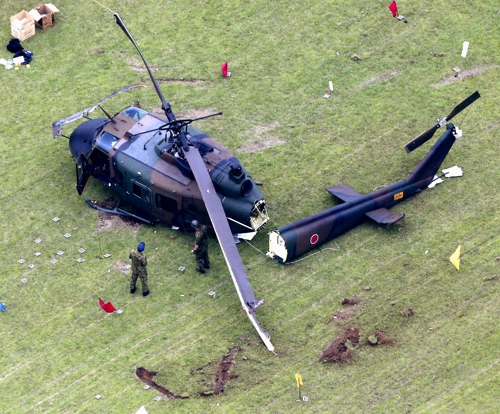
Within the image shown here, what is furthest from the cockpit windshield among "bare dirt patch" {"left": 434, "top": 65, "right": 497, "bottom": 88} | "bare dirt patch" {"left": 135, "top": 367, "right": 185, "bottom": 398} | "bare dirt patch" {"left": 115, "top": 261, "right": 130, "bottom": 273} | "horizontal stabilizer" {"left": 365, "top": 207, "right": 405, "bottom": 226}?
"bare dirt patch" {"left": 434, "top": 65, "right": 497, "bottom": 88}

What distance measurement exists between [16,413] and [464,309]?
11546mm

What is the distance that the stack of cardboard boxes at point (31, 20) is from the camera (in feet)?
111

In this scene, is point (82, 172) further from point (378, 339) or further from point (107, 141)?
point (378, 339)

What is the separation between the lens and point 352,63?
33188mm

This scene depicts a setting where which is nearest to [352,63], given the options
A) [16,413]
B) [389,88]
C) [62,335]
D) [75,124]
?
[389,88]

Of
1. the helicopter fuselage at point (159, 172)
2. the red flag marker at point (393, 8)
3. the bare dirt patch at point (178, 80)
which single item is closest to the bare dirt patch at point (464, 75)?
the red flag marker at point (393, 8)

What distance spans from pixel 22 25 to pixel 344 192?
44.9 ft

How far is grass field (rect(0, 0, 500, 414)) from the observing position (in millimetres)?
23109

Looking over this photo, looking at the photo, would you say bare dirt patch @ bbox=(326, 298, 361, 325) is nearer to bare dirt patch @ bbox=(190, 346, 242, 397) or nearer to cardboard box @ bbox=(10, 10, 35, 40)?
bare dirt patch @ bbox=(190, 346, 242, 397)

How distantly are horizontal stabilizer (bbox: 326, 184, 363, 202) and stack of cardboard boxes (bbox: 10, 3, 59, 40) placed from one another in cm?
1313

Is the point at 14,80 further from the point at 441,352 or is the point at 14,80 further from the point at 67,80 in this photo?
the point at 441,352

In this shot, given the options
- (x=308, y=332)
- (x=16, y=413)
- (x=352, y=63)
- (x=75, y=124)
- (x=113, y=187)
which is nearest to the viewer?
(x=16, y=413)

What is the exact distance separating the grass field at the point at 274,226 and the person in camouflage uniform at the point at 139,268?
0.96 feet

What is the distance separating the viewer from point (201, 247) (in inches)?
1013
